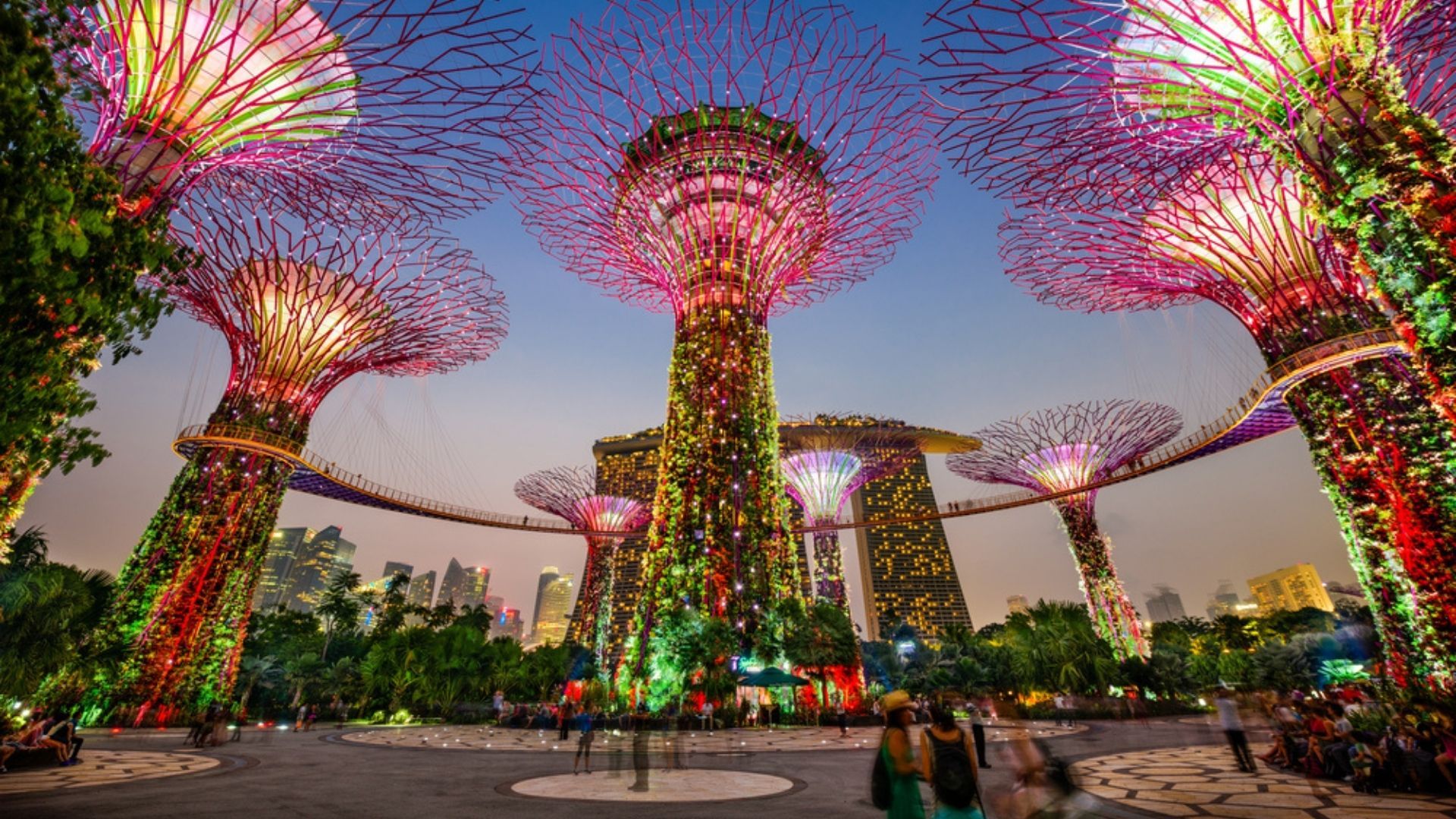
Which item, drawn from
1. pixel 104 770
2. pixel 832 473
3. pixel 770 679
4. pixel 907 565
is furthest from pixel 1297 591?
pixel 104 770

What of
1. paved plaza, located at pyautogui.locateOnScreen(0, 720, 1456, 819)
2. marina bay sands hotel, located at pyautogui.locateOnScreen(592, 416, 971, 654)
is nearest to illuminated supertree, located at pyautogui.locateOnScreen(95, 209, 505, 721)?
paved plaza, located at pyautogui.locateOnScreen(0, 720, 1456, 819)

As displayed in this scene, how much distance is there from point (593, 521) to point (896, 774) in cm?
3605

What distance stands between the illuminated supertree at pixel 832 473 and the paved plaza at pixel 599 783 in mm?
17918

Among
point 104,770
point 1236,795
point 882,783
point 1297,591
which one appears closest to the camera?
point 882,783

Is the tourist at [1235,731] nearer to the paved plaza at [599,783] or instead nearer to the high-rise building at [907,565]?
the paved plaza at [599,783]

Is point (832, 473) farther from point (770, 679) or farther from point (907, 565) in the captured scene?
point (907, 565)

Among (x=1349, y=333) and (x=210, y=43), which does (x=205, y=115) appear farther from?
(x=1349, y=333)

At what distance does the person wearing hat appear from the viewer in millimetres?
3268

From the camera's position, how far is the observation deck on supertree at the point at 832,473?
103 ft

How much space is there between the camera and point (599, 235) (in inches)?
762

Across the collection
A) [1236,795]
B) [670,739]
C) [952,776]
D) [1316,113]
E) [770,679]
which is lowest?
[1236,795]

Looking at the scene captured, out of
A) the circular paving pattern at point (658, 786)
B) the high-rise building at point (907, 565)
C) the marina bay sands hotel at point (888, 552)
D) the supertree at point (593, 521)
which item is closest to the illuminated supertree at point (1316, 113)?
the circular paving pattern at point (658, 786)

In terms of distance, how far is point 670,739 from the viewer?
35.1 ft

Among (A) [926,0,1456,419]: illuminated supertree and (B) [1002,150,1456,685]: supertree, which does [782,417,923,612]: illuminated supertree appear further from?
(A) [926,0,1456,419]: illuminated supertree
